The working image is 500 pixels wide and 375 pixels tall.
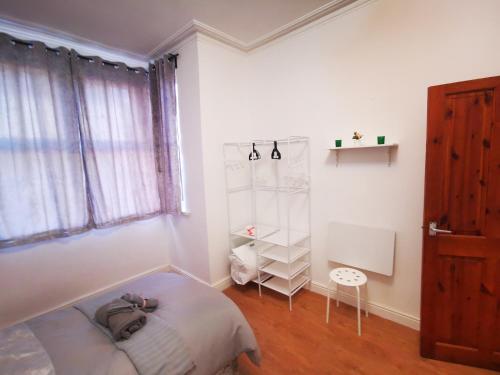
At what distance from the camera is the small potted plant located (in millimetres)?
2035

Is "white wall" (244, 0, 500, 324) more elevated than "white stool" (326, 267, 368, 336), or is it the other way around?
"white wall" (244, 0, 500, 324)

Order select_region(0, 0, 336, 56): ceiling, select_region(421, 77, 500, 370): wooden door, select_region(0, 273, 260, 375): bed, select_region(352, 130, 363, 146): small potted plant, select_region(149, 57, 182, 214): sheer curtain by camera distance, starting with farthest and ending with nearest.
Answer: select_region(149, 57, 182, 214): sheer curtain → select_region(352, 130, 363, 146): small potted plant → select_region(0, 0, 336, 56): ceiling → select_region(421, 77, 500, 370): wooden door → select_region(0, 273, 260, 375): bed

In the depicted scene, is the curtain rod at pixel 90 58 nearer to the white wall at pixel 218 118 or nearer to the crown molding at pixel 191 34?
the crown molding at pixel 191 34

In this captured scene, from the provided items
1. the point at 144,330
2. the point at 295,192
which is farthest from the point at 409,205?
the point at 144,330

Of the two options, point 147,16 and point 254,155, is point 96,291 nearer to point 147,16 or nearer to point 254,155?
point 254,155

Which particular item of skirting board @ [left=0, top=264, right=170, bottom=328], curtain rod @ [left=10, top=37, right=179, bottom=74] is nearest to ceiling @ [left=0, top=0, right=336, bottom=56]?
curtain rod @ [left=10, top=37, right=179, bottom=74]

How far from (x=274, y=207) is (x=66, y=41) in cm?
276

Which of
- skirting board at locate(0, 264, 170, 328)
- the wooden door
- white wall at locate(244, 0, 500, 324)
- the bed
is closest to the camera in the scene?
the bed

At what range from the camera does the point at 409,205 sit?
190 cm

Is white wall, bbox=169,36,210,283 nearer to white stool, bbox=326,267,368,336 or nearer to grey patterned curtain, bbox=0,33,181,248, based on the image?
grey patterned curtain, bbox=0,33,181,248

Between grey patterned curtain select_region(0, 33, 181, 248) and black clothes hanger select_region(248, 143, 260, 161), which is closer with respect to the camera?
grey patterned curtain select_region(0, 33, 181, 248)

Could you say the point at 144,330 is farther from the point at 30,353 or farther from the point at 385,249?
the point at 385,249

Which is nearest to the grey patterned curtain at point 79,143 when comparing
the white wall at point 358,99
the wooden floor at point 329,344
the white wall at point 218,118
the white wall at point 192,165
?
the white wall at point 192,165

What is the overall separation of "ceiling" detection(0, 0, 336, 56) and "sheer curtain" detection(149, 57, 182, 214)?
0.36 m
